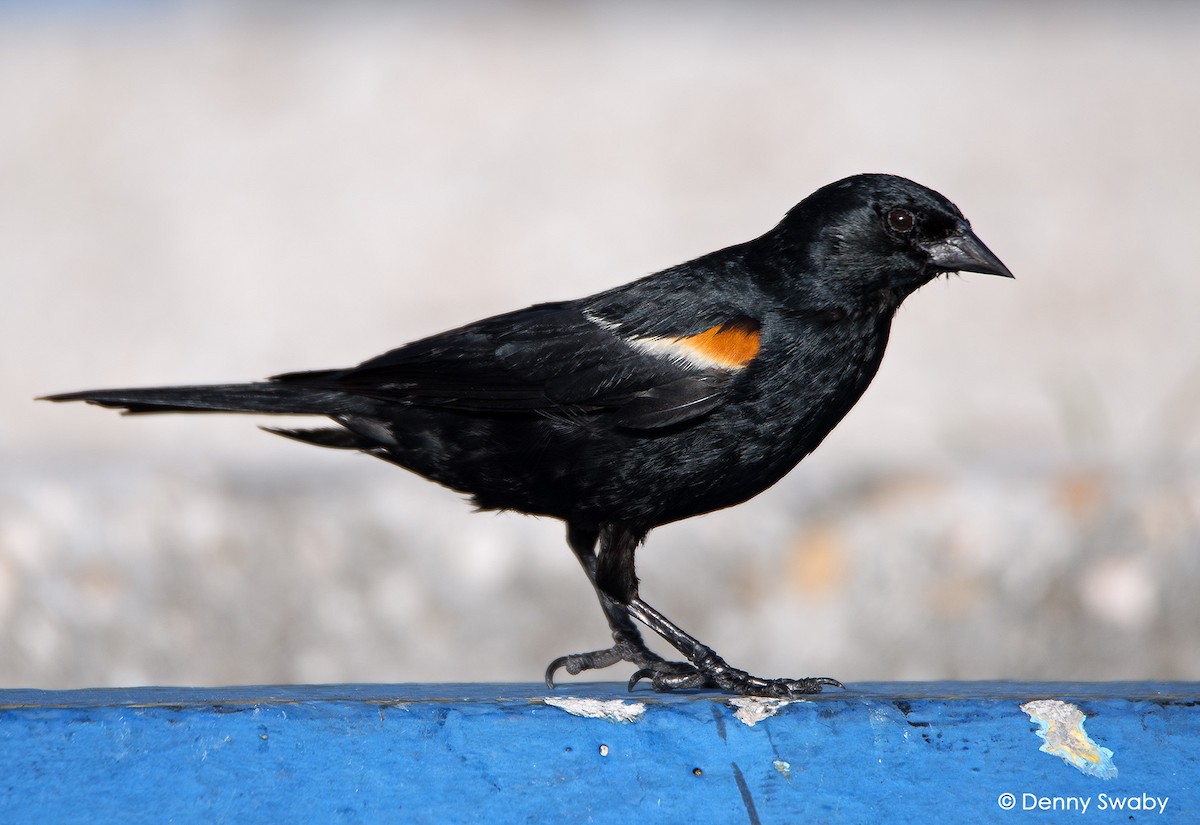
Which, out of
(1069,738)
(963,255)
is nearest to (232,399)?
(963,255)

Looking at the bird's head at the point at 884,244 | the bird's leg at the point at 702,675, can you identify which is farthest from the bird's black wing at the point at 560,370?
→ the bird's leg at the point at 702,675

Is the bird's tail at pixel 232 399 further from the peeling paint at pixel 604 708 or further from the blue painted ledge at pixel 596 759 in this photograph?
the peeling paint at pixel 604 708

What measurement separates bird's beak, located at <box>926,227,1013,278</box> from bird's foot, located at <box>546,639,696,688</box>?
1139 mm

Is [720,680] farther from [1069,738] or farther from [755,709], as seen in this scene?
[1069,738]

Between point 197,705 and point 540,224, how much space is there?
314 inches

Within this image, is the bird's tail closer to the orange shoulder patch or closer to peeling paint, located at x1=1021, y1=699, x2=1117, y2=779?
the orange shoulder patch

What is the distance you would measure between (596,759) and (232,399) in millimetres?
1382

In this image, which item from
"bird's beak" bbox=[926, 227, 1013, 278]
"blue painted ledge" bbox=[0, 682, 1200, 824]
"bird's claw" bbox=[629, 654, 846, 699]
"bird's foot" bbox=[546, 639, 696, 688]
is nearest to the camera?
"blue painted ledge" bbox=[0, 682, 1200, 824]

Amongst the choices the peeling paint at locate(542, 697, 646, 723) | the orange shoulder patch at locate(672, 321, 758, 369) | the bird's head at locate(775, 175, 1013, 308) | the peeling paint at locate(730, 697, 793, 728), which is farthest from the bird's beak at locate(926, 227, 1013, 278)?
the peeling paint at locate(542, 697, 646, 723)

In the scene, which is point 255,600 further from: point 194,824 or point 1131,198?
point 1131,198

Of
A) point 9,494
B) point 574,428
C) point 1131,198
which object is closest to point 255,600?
point 9,494

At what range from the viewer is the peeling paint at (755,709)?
253cm

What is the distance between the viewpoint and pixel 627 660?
11.4 ft

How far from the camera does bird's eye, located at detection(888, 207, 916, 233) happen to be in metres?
3.12
